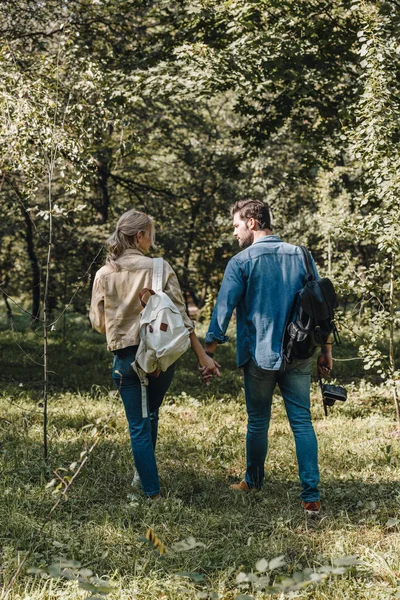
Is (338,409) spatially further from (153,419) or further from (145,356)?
(145,356)

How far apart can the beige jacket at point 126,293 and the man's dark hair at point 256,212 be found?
68 centimetres

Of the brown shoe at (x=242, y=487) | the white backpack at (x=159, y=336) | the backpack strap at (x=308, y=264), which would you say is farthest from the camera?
the brown shoe at (x=242, y=487)

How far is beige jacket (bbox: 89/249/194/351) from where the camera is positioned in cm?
420

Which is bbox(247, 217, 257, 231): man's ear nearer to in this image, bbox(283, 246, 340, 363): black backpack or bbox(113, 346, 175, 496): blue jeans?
bbox(283, 246, 340, 363): black backpack

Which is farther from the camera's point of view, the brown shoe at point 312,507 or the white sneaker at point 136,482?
the white sneaker at point 136,482

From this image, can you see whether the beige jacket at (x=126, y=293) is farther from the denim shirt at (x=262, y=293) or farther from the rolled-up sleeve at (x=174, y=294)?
the denim shirt at (x=262, y=293)

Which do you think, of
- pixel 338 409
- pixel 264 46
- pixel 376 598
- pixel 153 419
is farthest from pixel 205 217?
pixel 376 598

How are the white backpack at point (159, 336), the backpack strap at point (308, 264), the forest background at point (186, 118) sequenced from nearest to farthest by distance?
the white backpack at point (159, 336) < the backpack strap at point (308, 264) < the forest background at point (186, 118)

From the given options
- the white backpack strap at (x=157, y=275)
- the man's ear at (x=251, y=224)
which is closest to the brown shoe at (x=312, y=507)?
the white backpack strap at (x=157, y=275)

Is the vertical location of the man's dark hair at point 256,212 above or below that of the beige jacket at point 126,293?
above

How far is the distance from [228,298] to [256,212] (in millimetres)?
653

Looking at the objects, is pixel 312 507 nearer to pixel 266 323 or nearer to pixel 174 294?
pixel 266 323

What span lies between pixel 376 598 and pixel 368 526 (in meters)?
0.99

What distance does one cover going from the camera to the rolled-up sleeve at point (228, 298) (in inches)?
167
